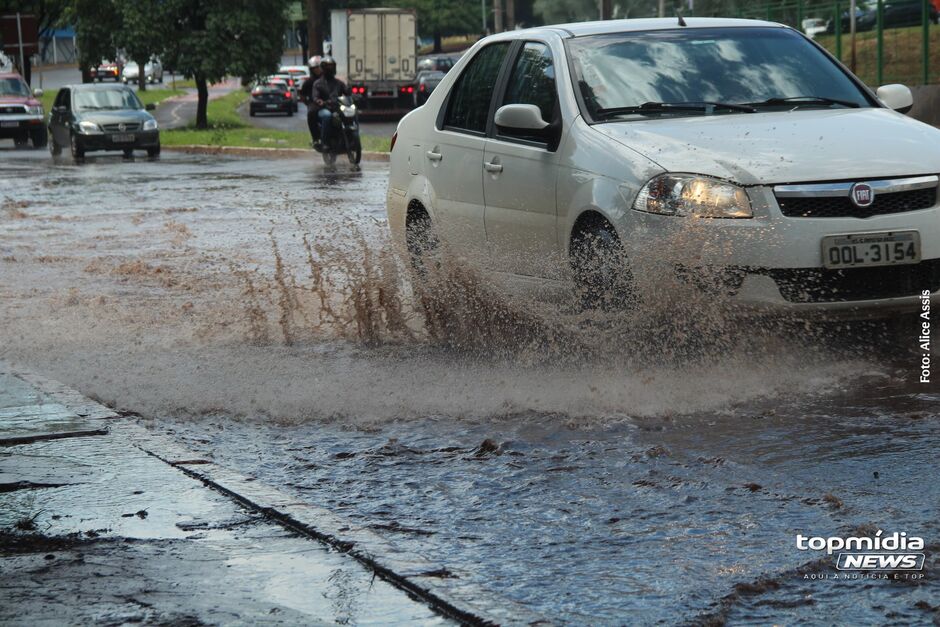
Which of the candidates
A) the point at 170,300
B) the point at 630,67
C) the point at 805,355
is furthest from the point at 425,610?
the point at 170,300

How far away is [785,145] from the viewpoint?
652 centimetres

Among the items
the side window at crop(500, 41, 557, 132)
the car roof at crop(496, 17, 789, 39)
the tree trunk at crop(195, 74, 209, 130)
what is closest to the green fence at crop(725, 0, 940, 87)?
the car roof at crop(496, 17, 789, 39)

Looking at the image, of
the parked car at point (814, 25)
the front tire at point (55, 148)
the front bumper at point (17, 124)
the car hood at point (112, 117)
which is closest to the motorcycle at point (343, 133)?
the car hood at point (112, 117)

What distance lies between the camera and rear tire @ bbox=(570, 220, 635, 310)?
21.4ft

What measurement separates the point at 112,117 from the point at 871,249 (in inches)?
1095

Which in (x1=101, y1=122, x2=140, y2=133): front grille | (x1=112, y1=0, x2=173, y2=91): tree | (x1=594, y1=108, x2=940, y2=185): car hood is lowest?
(x1=101, y1=122, x2=140, y2=133): front grille

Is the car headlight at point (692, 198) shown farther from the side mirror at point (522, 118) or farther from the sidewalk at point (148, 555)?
the sidewalk at point (148, 555)

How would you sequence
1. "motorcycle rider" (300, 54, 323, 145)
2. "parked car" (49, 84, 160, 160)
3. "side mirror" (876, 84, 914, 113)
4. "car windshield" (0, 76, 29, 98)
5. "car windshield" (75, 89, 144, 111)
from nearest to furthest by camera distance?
"side mirror" (876, 84, 914, 113), "motorcycle rider" (300, 54, 323, 145), "parked car" (49, 84, 160, 160), "car windshield" (75, 89, 144, 111), "car windshield" (0, 76, 29, 98)

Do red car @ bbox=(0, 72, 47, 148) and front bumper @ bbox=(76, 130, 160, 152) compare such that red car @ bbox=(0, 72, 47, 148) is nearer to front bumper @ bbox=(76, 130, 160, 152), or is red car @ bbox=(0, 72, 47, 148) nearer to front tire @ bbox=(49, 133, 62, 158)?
front tire @ bbox=(49, 133, 62, 158)

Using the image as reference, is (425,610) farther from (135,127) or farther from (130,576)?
(135,127)

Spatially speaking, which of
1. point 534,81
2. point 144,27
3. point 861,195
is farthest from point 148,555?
point 144,27

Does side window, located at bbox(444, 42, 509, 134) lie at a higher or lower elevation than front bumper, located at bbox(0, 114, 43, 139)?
higher

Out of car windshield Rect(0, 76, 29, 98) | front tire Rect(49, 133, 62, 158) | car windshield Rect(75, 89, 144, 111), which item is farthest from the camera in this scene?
car windshield Rect(0, 76, 29, 98)

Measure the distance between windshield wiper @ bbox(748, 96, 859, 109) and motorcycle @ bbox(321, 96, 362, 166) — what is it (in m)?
17.1
